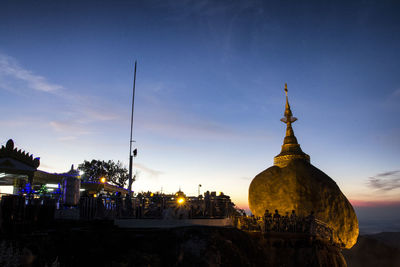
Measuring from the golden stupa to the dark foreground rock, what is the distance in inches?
594

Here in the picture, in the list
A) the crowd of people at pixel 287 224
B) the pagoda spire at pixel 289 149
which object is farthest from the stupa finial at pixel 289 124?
the crowd of people at pixel 287 224

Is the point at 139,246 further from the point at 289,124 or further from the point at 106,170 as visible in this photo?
the point at 106,170

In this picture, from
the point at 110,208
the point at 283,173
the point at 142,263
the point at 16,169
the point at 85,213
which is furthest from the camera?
the point at 283,173

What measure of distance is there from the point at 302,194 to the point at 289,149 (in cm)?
757

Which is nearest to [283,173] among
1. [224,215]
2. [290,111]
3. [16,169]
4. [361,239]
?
[290,111]

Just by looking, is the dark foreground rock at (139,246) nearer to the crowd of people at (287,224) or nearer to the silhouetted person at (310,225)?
the crowd of people at (287,224)

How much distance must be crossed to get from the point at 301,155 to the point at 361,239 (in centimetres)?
3780

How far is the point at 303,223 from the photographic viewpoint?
19156 millimetres

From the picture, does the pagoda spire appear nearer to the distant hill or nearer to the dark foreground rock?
the dark foreground rock

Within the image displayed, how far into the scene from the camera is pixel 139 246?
11.4 metres

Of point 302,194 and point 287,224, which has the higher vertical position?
point 302,194

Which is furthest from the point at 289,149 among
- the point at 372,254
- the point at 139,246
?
the point at 372,254

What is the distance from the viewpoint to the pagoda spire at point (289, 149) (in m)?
Answer: 32.6

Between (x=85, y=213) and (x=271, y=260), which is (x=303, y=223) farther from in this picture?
(x=85, y=213)
